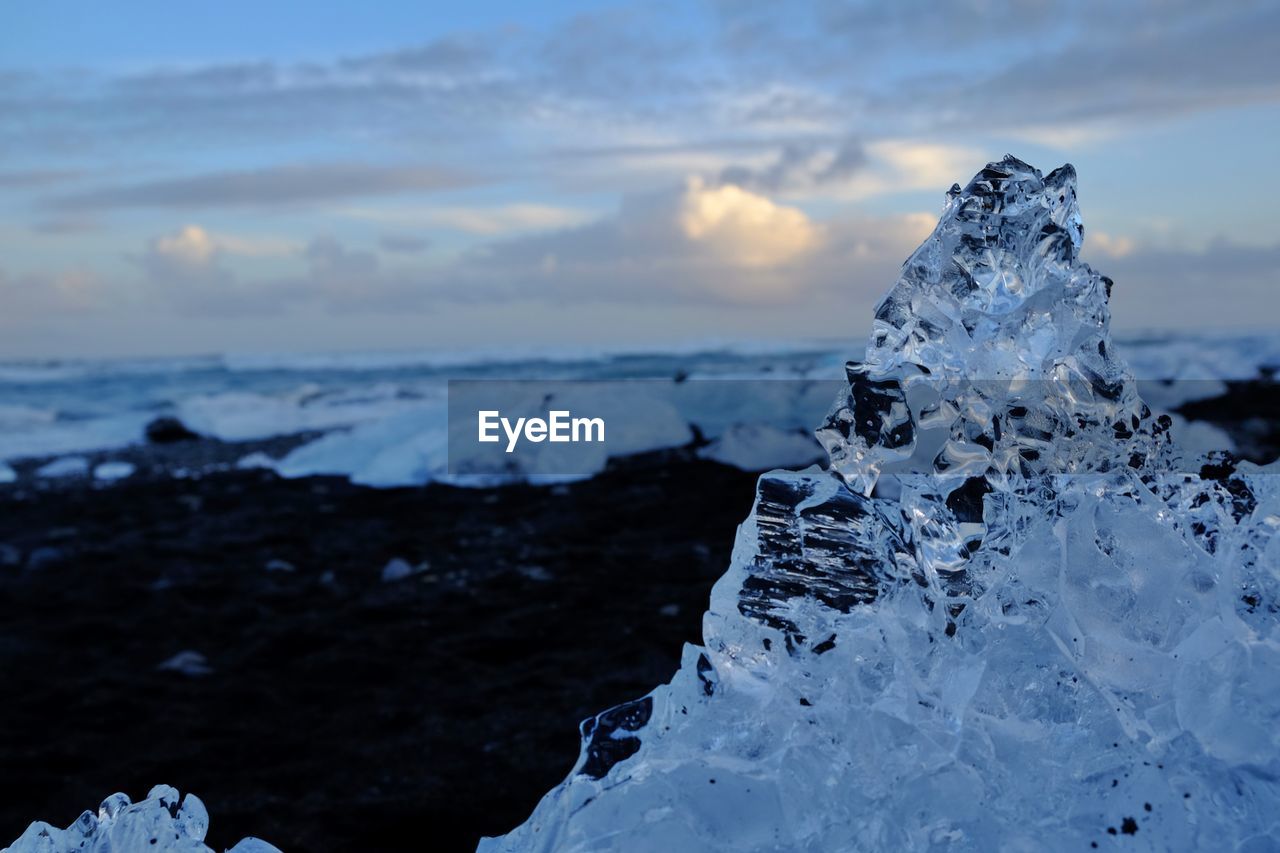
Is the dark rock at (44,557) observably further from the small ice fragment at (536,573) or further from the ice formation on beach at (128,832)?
the ice formation on beach at (128,832)

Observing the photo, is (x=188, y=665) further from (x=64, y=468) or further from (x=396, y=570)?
(x=64, y=468)

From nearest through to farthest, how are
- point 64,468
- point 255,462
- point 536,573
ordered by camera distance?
1. point 536,573
2. point 255,462
3. point 64,468

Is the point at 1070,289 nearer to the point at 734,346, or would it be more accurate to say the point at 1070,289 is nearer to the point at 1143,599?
the point at 1143,599

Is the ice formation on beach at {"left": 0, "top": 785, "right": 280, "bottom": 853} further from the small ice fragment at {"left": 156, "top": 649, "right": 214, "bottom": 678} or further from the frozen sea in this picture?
the frozen sea

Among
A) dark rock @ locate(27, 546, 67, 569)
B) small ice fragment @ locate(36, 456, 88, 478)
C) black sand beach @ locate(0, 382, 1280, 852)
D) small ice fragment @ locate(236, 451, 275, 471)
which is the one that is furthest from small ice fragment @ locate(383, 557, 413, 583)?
small ice fragment @ locate(36, 456, 88, 478)

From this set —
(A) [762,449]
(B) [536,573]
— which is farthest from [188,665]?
(A) [762,449]

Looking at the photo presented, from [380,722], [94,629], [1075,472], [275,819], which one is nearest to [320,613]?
[94,629]
